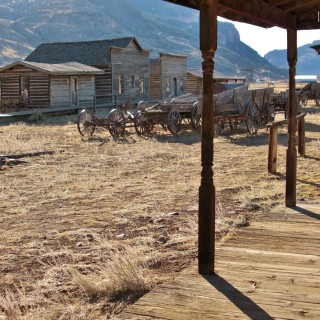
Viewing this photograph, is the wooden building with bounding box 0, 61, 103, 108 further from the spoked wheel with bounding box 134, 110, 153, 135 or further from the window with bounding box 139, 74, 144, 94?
the spoked wheel with bounding box 134, 110, 153, 135

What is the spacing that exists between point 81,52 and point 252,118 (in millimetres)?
21399

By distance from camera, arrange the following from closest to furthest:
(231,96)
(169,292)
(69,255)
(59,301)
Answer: (169,292)
(59,301)
(69,255)
(231,96)

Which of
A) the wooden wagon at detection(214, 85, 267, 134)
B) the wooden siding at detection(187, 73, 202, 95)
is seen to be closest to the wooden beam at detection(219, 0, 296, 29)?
the wooden wagon at detection(214, 85, 267, 134)

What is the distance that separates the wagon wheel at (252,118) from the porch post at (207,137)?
13730 millimetres

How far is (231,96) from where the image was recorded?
60.3 ft

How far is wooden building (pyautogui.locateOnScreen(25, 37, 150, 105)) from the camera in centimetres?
3625

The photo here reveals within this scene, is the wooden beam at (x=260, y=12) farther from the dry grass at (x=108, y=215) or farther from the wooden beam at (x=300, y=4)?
the dry grass at (x=108, y=215)

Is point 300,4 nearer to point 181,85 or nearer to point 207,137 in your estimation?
point 207,137

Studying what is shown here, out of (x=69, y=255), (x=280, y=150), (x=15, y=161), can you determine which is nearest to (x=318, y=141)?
(x=280, y=150)

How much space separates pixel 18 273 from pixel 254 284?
2.10 meters

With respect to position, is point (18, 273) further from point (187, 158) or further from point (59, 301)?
point (187, 158)

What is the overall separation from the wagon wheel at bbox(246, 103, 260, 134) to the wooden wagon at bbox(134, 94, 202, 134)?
1.77 m

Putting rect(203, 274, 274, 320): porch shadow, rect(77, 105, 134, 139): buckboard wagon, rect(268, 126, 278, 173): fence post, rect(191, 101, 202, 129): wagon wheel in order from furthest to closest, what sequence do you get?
rect(191, 101, 202, 129): wagon wheel, rect(77, 105, 134, 139): buckboard wagon, rect(268, 126, 278, 173): fence post, rect(203, 274, 274, 320): porch shadow

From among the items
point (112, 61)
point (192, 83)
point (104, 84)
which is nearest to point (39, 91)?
point (104, 84)
